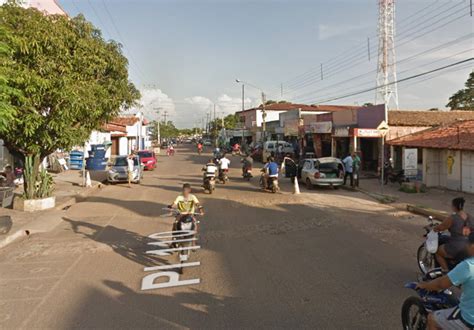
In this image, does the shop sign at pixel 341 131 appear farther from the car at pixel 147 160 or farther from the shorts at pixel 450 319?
the shorts at pixel 450 319

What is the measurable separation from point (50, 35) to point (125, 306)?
373 inches

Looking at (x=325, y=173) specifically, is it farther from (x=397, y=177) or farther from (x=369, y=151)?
(x=369, y=151)

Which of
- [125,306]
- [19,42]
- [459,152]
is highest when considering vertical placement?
[19,42]

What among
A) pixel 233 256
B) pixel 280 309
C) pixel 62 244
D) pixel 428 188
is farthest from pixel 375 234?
pixel 428 188

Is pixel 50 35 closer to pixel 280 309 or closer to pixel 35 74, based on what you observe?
pixel 35 74

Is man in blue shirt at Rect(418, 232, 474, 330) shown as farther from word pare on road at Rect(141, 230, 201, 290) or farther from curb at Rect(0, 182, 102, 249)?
curb at Rect(0, 182, 102, 249)

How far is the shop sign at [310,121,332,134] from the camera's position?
29.4m

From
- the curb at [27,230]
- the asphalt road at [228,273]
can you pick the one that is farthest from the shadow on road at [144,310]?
the curb at [27,230]

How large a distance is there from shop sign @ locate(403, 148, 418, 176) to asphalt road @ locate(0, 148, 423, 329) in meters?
6.35

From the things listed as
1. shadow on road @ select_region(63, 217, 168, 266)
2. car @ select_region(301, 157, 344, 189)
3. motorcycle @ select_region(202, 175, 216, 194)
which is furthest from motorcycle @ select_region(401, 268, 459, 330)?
car @ select_region(301, 157, 344, 189)

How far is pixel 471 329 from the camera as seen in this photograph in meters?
3.54

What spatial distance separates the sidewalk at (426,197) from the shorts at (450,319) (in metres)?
9.60

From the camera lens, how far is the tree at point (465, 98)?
47.8m

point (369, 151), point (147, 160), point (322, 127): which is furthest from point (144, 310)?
point (147, 160)
